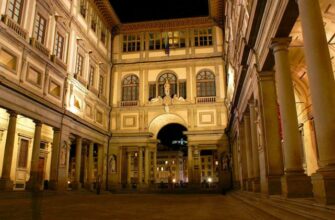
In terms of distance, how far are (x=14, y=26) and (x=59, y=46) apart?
6.26 metres

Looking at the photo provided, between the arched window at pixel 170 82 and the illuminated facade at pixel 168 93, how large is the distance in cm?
14

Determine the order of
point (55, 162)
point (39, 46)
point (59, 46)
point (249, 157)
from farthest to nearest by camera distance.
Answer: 1. point (59, 46)
2. point (55, 162)
3. point (39, 46)
4. point (249, 157)

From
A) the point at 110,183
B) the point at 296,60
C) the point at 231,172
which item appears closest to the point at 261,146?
the point at 296,60

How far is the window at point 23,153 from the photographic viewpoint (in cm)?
2458

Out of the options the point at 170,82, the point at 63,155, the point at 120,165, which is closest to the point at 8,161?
the point at 63,155

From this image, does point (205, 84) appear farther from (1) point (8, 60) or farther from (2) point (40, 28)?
(1) point (8, 60)

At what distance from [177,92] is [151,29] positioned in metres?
8.45

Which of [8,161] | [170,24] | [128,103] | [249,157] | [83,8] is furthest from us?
[170,24]

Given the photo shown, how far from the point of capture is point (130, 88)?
36094 millimetres

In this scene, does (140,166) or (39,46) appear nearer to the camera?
(39,46)

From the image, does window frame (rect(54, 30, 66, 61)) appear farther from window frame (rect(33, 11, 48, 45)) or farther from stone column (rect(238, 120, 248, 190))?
stone column (rect(238, 120, 248, 190))

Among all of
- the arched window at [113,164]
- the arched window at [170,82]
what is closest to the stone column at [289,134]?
the arched window at [170,82]

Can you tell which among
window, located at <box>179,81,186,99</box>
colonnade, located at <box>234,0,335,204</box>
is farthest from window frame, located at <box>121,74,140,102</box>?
colonnade, located at <box>234,0,335,204</box>

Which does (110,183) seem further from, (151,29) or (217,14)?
(217,14)
